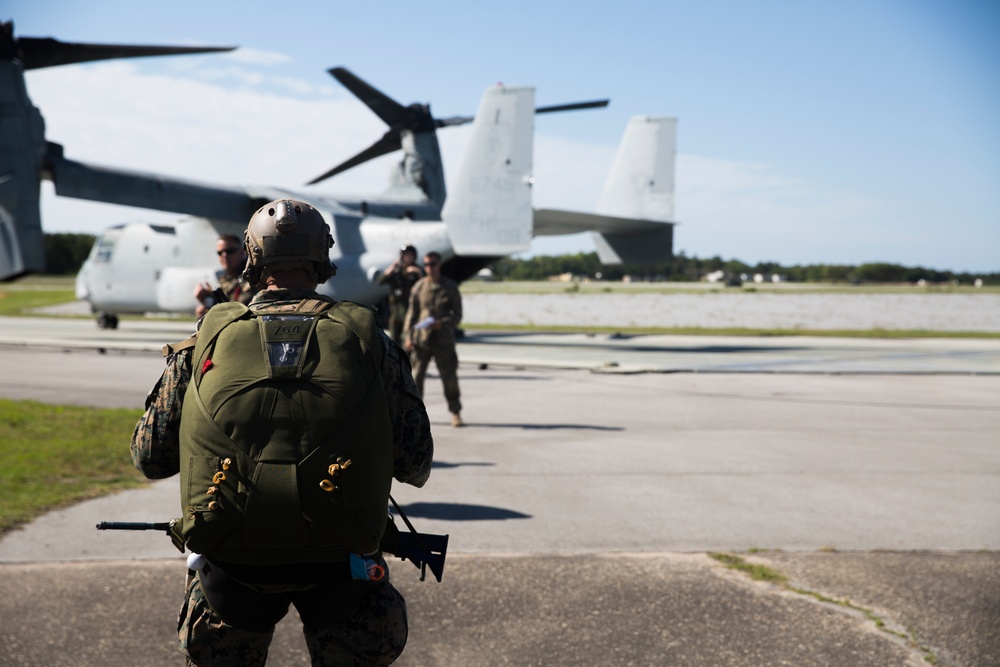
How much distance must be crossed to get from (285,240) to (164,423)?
2.16 ft

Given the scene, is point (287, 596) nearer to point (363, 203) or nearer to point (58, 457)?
point (58, 457)

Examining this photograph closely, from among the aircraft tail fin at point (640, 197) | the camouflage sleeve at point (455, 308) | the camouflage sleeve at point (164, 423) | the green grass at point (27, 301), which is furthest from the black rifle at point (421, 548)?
the green grass at point (27, 301)

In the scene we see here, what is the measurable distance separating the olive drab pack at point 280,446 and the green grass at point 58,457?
446 centimetres

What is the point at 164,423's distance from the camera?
2.81 meters

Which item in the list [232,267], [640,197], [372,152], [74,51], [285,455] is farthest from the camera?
[372,152]

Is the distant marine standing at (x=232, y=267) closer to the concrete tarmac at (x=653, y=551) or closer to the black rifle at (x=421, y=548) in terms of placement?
the concrete tarmac at (x=653, y=551)

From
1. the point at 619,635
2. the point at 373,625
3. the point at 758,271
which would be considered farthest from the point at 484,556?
the point at 758,271

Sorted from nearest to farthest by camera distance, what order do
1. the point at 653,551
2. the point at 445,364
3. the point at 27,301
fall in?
the point at 653,551
the point at 445,364
the point at 27,301

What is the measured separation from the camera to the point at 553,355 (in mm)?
20594

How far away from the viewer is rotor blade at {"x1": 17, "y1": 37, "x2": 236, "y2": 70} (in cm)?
1872

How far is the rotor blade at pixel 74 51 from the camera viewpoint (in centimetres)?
1872

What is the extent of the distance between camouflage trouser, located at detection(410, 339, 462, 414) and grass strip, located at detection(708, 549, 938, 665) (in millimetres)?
5198

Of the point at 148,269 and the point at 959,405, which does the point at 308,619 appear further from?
the point at 148,269

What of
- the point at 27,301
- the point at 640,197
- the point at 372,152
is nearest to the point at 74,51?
the point at 372,152
